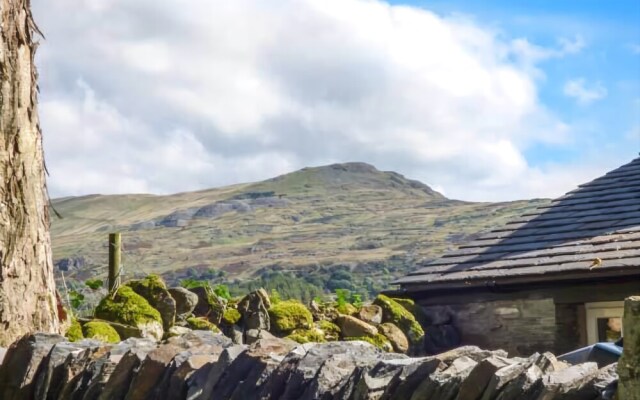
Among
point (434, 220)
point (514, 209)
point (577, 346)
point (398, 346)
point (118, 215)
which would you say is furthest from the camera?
point (118, 215)

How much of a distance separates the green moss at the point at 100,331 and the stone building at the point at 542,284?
398cm

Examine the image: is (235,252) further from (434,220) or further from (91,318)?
(91,318)

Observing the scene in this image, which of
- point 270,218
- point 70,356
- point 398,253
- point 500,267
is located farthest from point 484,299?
point 270,218

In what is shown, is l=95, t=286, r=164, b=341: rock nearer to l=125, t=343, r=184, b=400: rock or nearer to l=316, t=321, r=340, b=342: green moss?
l=316, t=321, r=340, b=342: green moss

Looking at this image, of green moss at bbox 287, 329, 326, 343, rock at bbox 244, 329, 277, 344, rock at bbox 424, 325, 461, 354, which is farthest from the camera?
rock at bbox 424, 325, 461, 354

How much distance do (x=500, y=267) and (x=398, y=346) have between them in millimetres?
2225

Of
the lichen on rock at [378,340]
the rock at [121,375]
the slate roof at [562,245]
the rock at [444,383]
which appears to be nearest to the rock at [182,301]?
the lichen on rock at [378,340]

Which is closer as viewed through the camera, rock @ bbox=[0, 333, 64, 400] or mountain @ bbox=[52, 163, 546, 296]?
rock @ bbox=[0, 333, 64, 400]

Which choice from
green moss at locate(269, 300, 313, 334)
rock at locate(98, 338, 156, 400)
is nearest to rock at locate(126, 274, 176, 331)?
green moss at locate(269, 300, 313, 334)

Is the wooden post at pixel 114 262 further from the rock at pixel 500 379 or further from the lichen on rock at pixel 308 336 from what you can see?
the rock at pixel 500 379

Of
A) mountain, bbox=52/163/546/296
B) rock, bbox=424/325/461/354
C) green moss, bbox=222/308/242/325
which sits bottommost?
rock, bbox=424/325/461/354

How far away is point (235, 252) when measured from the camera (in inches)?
5032

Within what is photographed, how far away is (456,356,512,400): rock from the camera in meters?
3.50

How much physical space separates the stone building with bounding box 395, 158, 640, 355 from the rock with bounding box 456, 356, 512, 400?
21.8ft
